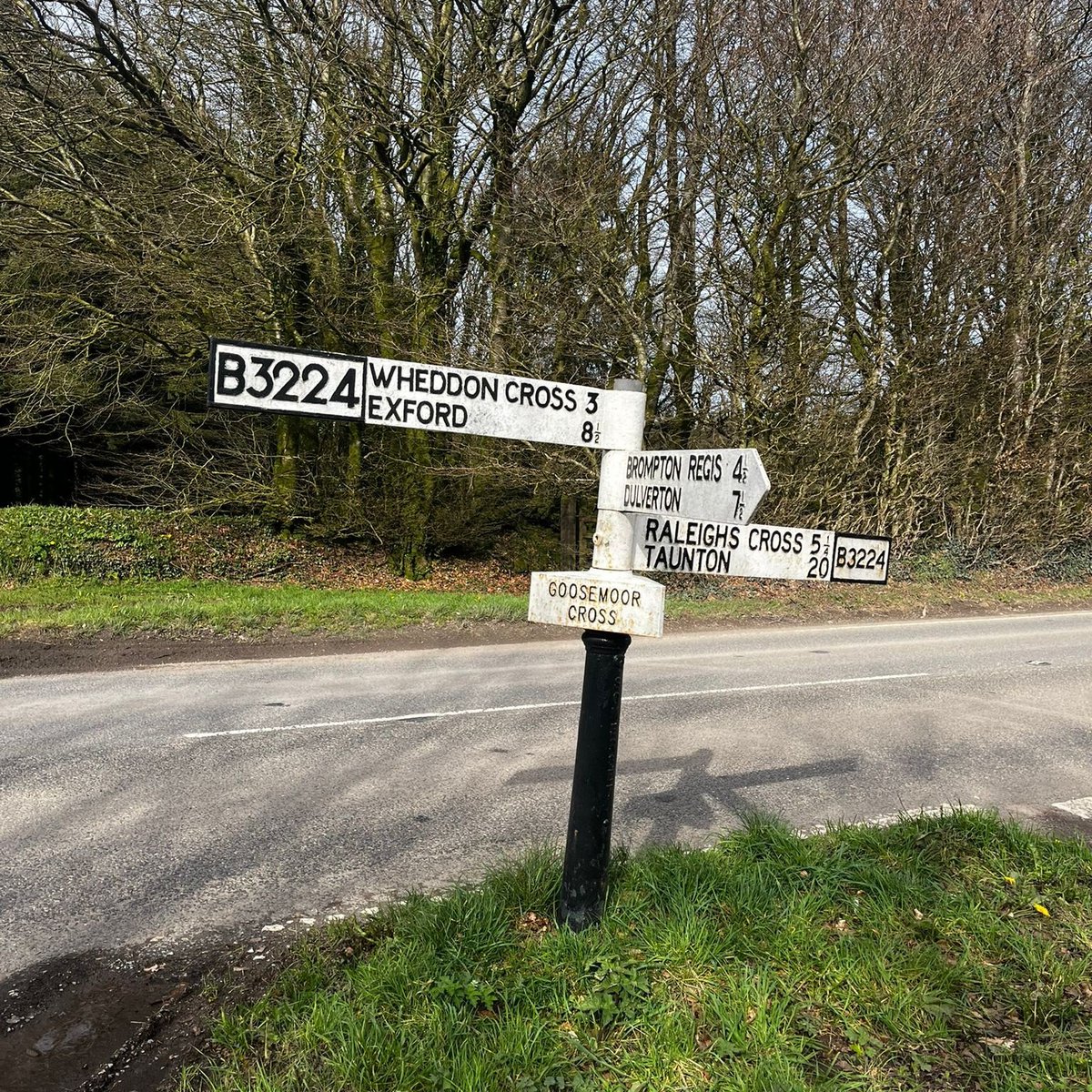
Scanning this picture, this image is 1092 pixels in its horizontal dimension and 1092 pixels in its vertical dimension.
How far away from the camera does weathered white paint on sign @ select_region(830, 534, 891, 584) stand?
323cm

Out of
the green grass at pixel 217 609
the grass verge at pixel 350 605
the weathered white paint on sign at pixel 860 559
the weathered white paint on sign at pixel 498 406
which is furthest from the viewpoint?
the grass verge at pixel 350 605

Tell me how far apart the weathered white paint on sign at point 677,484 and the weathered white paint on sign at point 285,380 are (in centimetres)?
88

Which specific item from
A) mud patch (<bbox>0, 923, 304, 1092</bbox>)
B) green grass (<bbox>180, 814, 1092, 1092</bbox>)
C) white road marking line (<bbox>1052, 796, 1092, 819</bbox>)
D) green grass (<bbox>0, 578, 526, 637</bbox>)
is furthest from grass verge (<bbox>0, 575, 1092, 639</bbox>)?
green grass (<bbox>180, 814, 1092, 1092</bbox>)

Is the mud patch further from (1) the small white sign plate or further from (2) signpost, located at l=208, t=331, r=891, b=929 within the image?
(1) the small white sign plate

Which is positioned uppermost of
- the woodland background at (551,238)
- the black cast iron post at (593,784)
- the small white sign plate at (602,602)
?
the woodland background at (551,238)

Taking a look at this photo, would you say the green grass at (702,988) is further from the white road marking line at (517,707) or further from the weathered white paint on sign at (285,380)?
the white road marking line at (517,707)

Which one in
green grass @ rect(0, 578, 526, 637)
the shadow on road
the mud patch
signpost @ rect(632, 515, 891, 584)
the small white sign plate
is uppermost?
signpost @ rect(632, 515, 891, 584)

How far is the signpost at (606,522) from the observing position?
114 inches

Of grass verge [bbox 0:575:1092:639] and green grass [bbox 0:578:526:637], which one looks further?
grass verge [bbox 0:575:1092:639]

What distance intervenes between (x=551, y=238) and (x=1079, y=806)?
12856 millimetres

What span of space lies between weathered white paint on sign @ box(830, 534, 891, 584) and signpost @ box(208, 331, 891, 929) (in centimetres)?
1

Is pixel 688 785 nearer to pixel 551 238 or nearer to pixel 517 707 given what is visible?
pixel 517 707

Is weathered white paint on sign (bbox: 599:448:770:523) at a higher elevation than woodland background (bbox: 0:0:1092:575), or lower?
lower

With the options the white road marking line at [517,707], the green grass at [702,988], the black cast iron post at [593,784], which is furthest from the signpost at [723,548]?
the white road marking line at [517,707]
